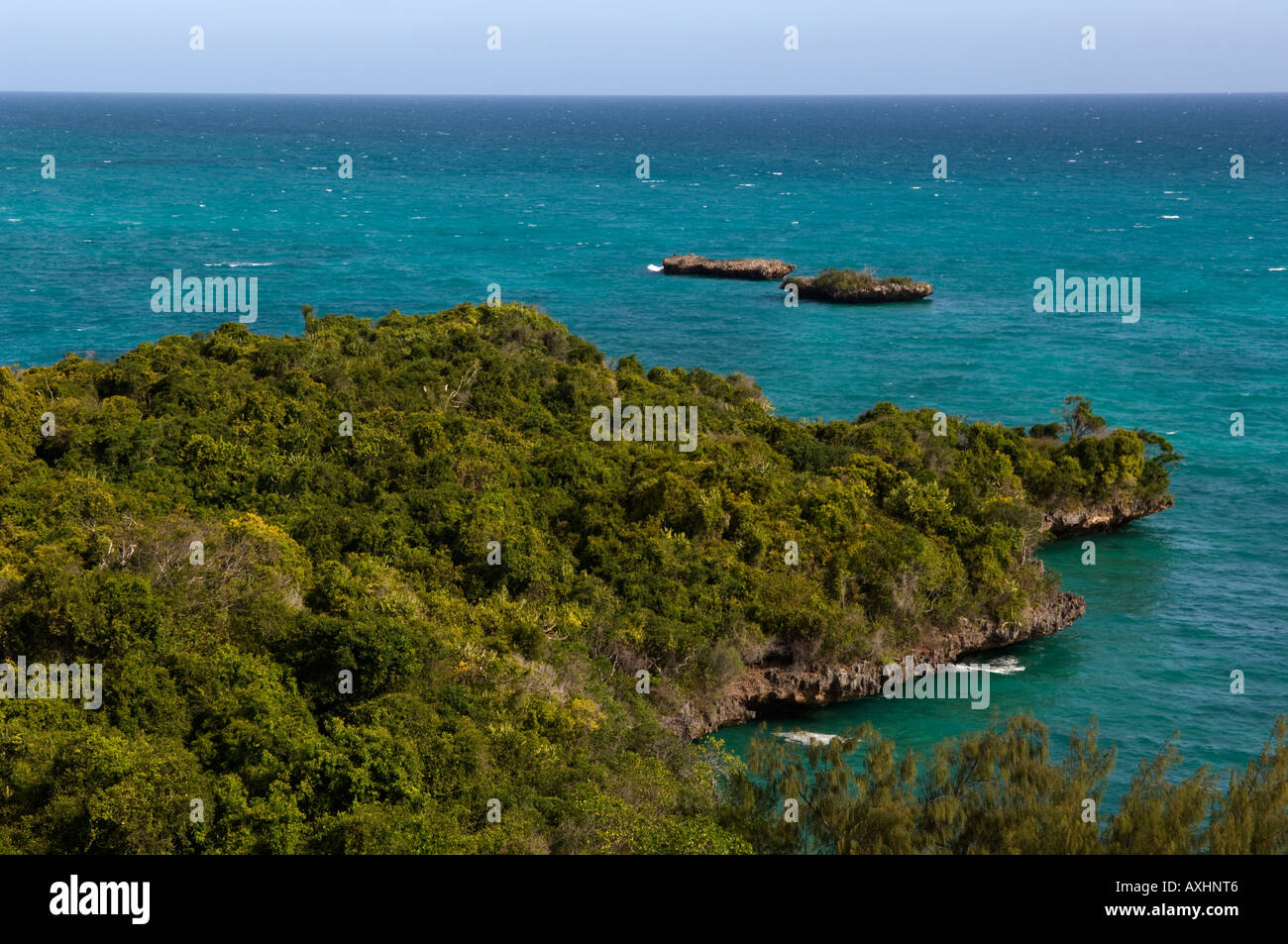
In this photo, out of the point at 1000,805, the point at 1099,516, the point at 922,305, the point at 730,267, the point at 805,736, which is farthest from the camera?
the point at 730,267

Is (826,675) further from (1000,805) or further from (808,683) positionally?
(1000,805)

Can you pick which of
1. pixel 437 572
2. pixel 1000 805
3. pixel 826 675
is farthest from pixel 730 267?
pixel 1000 805

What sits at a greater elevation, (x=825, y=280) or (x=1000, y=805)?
(x=825, y=280)

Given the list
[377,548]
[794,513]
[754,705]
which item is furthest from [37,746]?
[794,513]

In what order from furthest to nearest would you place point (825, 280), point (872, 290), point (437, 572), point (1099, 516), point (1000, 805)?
point (825, 280), point (872, 290), point (1099, 516), point (437, 572), point (1000, 805)

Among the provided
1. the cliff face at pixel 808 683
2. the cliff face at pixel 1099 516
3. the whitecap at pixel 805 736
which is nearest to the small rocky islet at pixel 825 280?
the cliff face at pixel 1099 516
